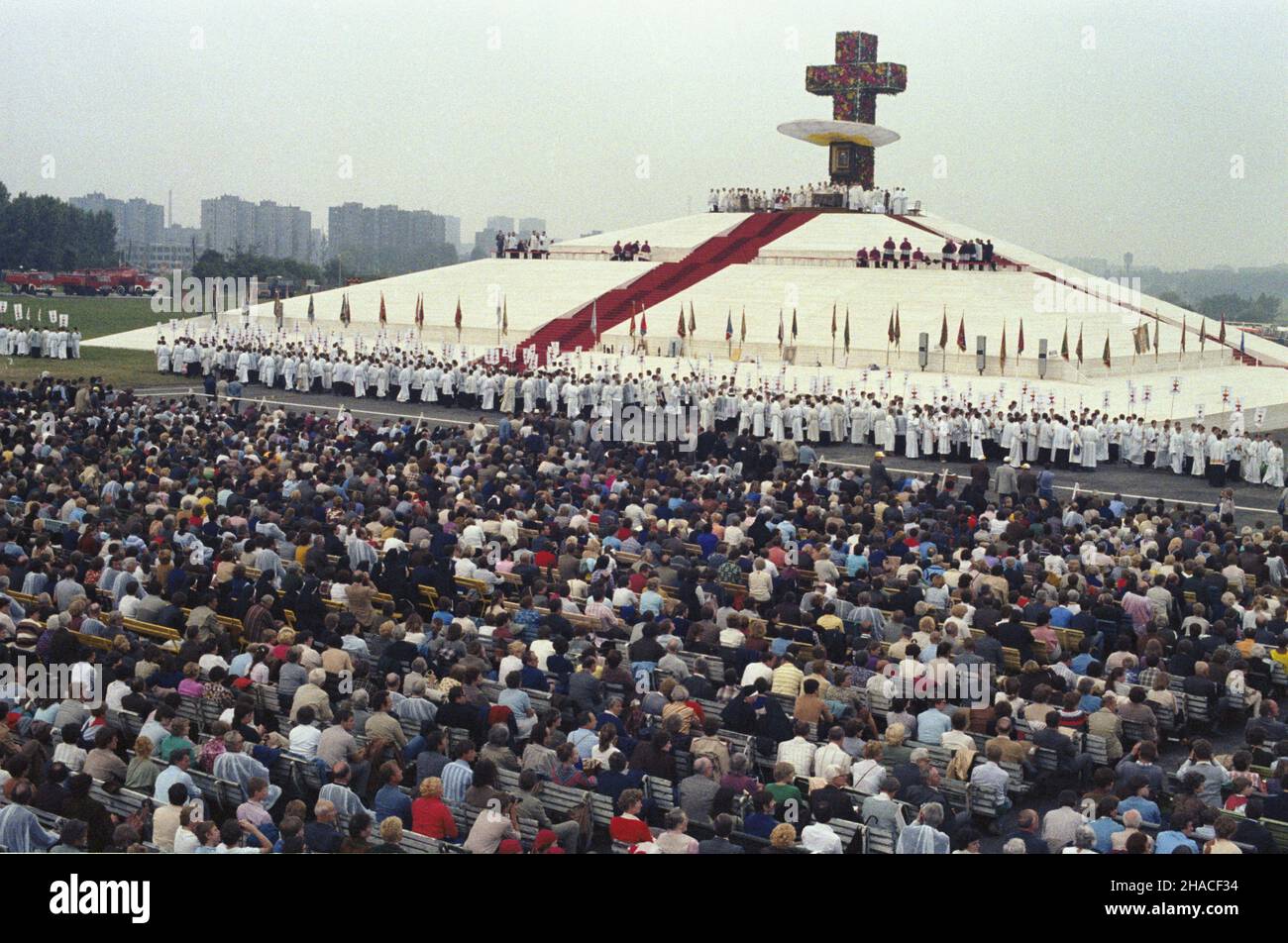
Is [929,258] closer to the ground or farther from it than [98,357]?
farther from it

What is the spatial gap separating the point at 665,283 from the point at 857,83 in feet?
66.6

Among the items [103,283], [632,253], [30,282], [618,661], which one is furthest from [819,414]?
[30,282]

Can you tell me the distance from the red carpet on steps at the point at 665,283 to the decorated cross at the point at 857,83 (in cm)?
750

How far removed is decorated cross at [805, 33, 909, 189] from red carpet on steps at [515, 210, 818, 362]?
750 centimetres

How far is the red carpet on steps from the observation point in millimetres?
45969

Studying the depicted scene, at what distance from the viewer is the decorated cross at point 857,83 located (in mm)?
66250

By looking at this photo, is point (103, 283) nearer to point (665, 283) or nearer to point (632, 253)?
point (632, 253)

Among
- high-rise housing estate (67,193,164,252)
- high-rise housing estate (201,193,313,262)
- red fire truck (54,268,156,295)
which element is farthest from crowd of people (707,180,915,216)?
high-rise housing estate (67,193,164,252)

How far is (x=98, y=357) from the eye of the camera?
47938 mm

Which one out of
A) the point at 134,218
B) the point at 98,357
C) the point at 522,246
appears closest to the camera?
the point at 98,357

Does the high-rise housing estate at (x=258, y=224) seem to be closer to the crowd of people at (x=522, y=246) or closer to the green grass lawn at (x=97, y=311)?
the green grass lawn at (x=97, y=311)

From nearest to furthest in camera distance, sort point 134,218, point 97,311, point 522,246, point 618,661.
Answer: point 618,661 < point 522,246 < point 97,311 < point 134,218
